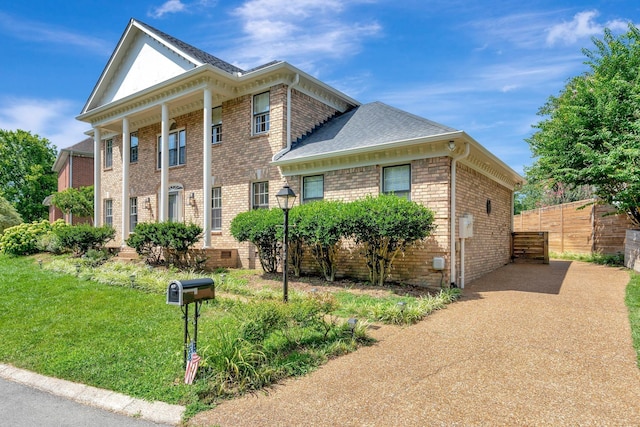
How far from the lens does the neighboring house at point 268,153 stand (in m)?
9.45

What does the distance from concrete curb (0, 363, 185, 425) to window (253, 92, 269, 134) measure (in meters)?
9.57

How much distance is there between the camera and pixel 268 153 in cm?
1252

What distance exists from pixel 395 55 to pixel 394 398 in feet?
29.1

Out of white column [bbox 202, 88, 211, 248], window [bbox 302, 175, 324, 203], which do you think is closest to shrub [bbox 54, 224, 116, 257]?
white column [bbox 202, 88, 211, 248]

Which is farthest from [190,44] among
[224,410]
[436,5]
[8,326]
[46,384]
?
[224,410]

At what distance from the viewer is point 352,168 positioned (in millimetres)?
10547

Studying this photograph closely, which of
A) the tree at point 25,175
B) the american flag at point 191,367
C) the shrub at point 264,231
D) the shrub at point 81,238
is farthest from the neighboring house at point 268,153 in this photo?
the tree at point 25,175

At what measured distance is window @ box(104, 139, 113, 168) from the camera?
62.2ft

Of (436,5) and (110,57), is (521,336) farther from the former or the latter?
(110,57)

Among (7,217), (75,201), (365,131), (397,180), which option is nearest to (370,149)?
(397,180)

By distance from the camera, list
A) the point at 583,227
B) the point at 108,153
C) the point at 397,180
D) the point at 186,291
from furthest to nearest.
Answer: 1. the point at 108,153
2. the point at 583,227
3. the point at 397,180
4. the point at 186,291

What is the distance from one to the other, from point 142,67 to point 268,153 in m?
7.20

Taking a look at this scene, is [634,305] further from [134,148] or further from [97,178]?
[97,178]

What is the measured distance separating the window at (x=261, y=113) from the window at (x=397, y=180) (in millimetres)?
4763
